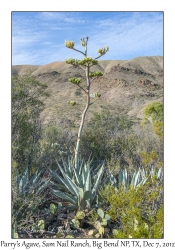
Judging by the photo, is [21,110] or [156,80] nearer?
[21,110]

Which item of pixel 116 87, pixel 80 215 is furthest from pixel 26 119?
pixel 116 87

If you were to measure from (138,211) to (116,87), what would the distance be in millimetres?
35307

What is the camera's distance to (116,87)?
38.4 m

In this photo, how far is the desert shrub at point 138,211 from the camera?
3.43 m

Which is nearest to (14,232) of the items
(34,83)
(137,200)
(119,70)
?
(137,200)

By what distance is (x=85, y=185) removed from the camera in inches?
188

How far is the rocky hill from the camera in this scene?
32781mm

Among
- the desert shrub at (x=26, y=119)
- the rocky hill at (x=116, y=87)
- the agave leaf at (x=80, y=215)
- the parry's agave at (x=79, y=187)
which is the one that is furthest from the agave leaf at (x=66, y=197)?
the rocky hill at (x=116, y=87)

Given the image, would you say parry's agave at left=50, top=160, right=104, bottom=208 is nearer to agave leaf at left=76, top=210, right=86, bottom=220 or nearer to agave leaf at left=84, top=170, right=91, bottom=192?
agave leaf at left=84, top=170, right=91, bottom=192

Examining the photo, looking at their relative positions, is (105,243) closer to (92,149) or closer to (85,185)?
(85,185)

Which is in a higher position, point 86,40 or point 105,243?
point 86,40

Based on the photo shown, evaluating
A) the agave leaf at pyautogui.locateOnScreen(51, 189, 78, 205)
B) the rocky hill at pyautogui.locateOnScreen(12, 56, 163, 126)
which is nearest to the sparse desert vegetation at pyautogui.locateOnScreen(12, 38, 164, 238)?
the agave leaf at pyautogui.locateOnScreen(51, 189, 78, 205)

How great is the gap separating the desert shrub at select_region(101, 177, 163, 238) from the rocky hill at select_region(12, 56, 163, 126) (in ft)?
77.0
